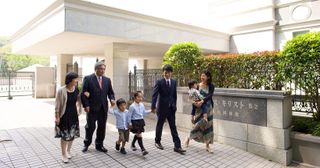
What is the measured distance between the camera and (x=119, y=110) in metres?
5.00

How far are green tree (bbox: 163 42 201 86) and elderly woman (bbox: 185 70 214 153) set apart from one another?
212 cm

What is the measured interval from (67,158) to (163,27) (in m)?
7.83

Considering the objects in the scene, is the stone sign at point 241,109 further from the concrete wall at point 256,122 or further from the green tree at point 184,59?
the green tree at point 184,59

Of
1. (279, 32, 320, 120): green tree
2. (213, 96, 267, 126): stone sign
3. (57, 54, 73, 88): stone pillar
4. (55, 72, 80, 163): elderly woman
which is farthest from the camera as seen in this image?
(57, 54, 73, 88): stone pillar

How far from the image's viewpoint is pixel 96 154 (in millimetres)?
5043

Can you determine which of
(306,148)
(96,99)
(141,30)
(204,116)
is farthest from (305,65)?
(141,30)

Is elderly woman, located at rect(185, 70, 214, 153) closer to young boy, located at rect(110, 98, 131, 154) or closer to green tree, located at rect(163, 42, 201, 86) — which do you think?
young boy, located at rect(110, 98, 131, 154)

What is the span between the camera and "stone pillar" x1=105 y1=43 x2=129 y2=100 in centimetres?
1084

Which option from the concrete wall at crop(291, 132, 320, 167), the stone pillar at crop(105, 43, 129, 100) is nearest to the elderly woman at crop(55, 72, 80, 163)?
the concrete wall at crop(291, 132, 320, 167)

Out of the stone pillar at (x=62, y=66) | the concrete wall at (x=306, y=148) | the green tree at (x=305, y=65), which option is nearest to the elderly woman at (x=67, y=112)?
the green tree at (x=305, y=65)

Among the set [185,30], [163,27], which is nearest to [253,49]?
[185,30]

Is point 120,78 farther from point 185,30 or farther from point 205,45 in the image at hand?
point 205,45

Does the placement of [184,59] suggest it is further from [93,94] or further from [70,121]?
[70,121]

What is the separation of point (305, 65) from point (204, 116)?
228cm
